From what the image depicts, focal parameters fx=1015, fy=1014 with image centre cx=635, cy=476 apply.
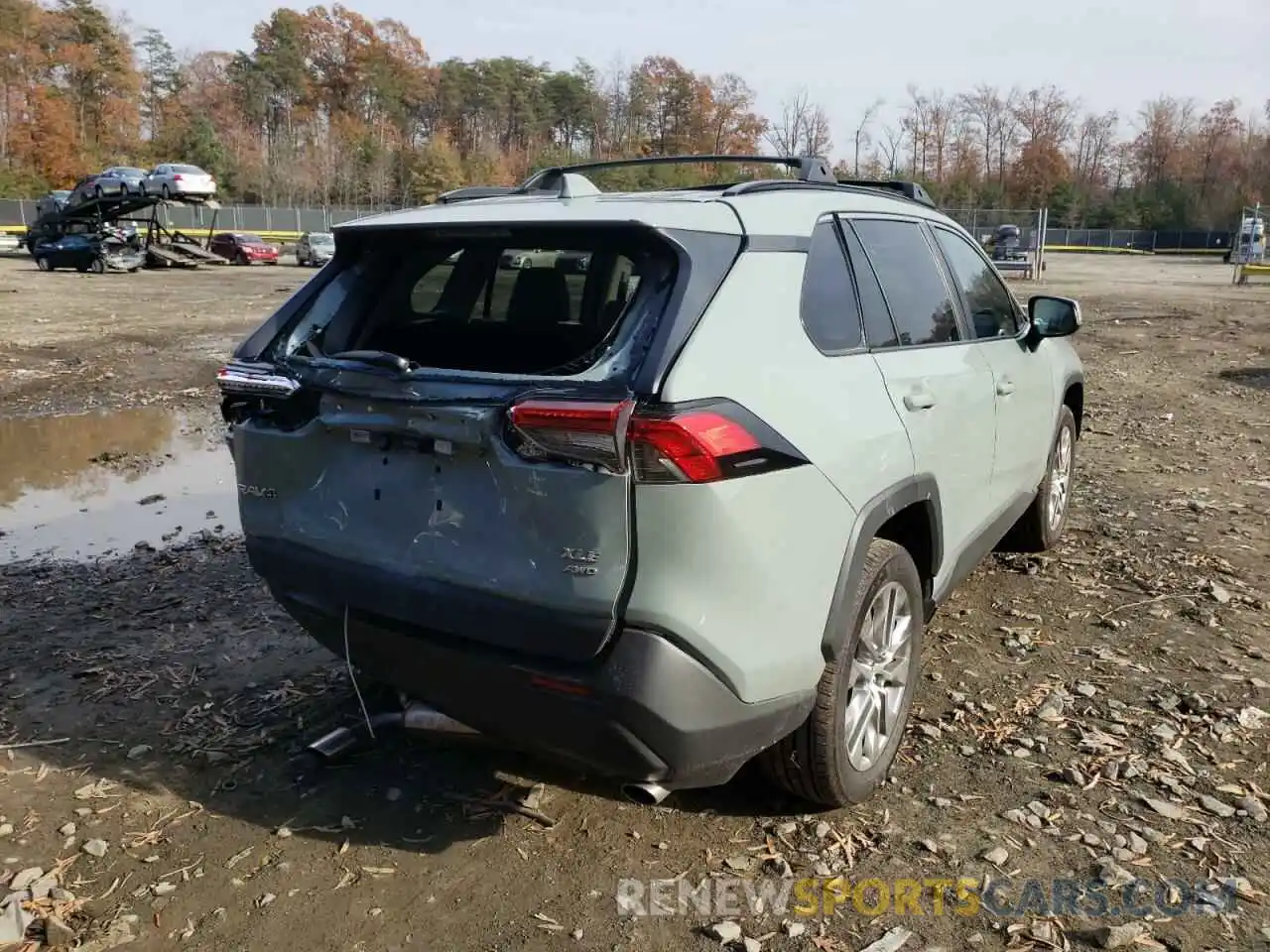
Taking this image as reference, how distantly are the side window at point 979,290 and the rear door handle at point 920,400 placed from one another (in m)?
0.93

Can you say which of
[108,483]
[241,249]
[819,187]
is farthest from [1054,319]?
[241,249]

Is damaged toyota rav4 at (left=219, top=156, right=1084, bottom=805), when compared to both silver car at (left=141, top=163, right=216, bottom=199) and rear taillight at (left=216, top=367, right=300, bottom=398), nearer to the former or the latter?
rear taillight at (left=216, top=367, right=300, bottom=398)

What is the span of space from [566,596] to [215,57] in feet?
336

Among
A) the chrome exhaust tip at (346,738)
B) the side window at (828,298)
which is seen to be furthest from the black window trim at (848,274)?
the chrome exhaust tip at (346,738)

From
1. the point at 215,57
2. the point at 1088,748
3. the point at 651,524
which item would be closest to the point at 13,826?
the point at 651,524

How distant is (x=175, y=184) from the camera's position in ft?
106

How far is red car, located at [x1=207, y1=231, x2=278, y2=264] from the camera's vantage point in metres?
38.5

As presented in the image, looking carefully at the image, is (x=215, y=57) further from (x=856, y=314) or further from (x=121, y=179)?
(x=856, y=314)

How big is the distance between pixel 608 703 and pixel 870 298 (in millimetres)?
1703

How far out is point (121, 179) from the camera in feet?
106

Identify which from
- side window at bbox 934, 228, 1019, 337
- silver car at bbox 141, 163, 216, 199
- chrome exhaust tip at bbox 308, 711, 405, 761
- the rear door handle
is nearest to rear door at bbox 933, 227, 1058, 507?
side window at bbox 934, 228, 1019, 337

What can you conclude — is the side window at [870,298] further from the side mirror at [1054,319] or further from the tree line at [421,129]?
the tree line at [421,129]

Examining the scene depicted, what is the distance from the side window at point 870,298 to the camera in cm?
332

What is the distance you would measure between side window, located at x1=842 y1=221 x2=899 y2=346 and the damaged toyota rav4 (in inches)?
0.7
